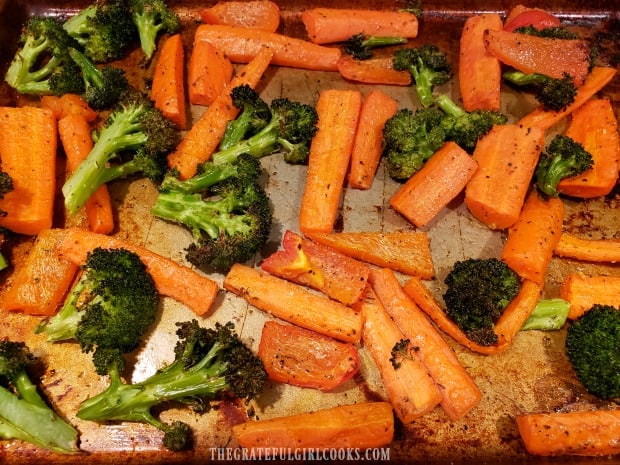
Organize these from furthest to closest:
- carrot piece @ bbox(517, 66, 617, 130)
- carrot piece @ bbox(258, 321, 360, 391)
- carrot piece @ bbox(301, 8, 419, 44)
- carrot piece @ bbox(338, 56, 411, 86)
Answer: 1. carrot piece @ bbox(301, 8, 419, 44)
2. carrot piece @ bbox(338, 56, 411, 86)
3. carrot piece @ bbox(517, 66, 617, 130)
4. carrot piece @ bbox(258, 321, 360, 391)

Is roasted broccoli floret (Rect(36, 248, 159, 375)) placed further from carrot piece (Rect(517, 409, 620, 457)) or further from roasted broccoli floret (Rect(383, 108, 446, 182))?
carrot piece (Rect(517, 409, 620, 457))

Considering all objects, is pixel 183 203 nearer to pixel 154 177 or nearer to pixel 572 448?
pixel 154 177

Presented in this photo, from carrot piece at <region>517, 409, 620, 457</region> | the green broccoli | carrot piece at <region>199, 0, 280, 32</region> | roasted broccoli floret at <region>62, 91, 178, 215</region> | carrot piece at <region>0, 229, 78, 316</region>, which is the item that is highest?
carrot piece at <region>199, 0, 280, 32</region>

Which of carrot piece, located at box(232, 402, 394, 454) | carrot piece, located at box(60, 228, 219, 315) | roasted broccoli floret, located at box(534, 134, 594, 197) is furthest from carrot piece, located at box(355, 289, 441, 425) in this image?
roasted broccoli floret, located at box(534, 134, 594, 197)

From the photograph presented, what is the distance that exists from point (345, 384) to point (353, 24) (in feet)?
10.2

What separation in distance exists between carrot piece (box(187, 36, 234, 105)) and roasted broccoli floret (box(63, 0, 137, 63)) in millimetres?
629

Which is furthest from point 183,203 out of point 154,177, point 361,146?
point 361,146

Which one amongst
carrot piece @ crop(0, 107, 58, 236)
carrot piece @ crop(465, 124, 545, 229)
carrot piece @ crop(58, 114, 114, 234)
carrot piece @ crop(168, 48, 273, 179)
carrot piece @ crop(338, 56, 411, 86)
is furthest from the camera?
carrot piece @ crop(338, 56, 411, 86)

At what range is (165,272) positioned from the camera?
3.49 m

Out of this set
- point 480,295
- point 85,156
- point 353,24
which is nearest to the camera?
point 480,295

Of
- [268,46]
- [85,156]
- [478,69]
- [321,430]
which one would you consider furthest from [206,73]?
[321,430]

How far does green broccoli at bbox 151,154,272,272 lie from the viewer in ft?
11.5

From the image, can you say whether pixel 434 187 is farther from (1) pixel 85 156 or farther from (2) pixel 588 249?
(1) pixel 85 156

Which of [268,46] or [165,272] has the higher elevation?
[268,46]
